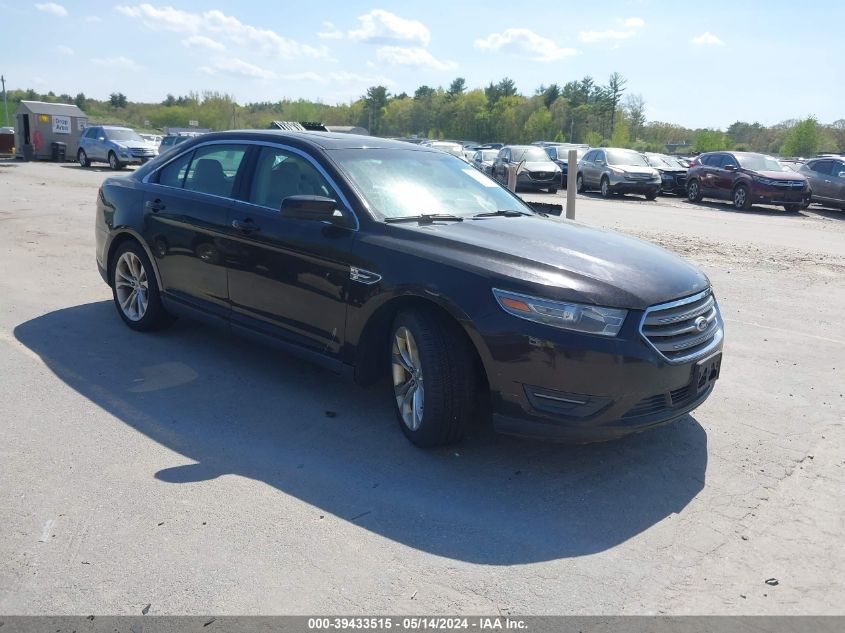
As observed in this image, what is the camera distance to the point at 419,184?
210 inches

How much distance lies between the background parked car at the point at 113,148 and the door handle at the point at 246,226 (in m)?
27.1

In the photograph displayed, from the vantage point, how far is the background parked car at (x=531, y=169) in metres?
26.3

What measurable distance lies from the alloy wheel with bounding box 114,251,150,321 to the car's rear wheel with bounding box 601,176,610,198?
2092 cm

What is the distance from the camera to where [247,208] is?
5449mm

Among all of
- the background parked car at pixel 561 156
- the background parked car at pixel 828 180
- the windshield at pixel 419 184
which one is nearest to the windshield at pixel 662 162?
the background parked car at pixel 561 156

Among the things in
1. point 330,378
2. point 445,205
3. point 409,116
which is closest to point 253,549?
point 330,378

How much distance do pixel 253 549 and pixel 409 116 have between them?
10185 centimetres

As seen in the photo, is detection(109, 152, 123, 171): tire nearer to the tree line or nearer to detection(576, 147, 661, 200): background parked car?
detection(576, 147, 661, 200): background parked car

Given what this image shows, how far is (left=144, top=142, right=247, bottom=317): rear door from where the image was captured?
5648 mm

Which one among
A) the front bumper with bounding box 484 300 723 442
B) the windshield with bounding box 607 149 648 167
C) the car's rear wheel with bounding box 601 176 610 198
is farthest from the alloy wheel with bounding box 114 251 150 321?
the windshield with bounding box 607 149 648 167

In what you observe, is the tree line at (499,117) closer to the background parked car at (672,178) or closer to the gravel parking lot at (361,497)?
the background parked car at (672,178)

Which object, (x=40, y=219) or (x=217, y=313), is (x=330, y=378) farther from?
(x=40, y=219)

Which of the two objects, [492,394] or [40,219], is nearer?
[492,394]

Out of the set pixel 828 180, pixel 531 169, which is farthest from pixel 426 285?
pixel 531 169
